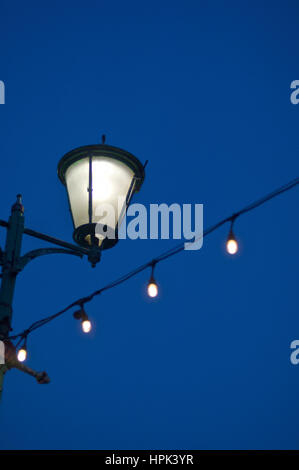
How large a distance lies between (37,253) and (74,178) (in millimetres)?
785

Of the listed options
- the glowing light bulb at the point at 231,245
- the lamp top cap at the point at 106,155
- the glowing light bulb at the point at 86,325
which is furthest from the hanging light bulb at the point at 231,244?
the glowing light bulb at the point at 86,325

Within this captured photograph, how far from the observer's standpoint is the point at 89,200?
546 centimetres

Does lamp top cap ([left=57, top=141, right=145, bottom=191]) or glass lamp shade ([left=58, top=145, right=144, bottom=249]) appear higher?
lamp top cap ([left=57, top=141, right=145, bottom=191])

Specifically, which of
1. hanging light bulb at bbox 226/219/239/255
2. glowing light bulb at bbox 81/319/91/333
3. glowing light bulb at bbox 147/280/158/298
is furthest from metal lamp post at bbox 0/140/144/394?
hanging light bulb at bbox 226/219/239/255

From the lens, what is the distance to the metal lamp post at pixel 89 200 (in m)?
5.49

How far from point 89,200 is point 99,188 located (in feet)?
0.50

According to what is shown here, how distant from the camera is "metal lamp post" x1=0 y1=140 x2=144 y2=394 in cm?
549

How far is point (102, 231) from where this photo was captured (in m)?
5.50

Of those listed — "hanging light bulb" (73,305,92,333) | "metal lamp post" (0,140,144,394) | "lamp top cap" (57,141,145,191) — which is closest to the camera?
"metal lamp post" (0,140,144,394)

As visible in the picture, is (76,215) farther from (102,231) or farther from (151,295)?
(151,295)

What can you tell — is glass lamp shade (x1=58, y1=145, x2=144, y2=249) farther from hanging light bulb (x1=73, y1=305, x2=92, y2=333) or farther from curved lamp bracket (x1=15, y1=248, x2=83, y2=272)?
hanging light bulb (x1=73, y1=305, x2=92, y2=333)
